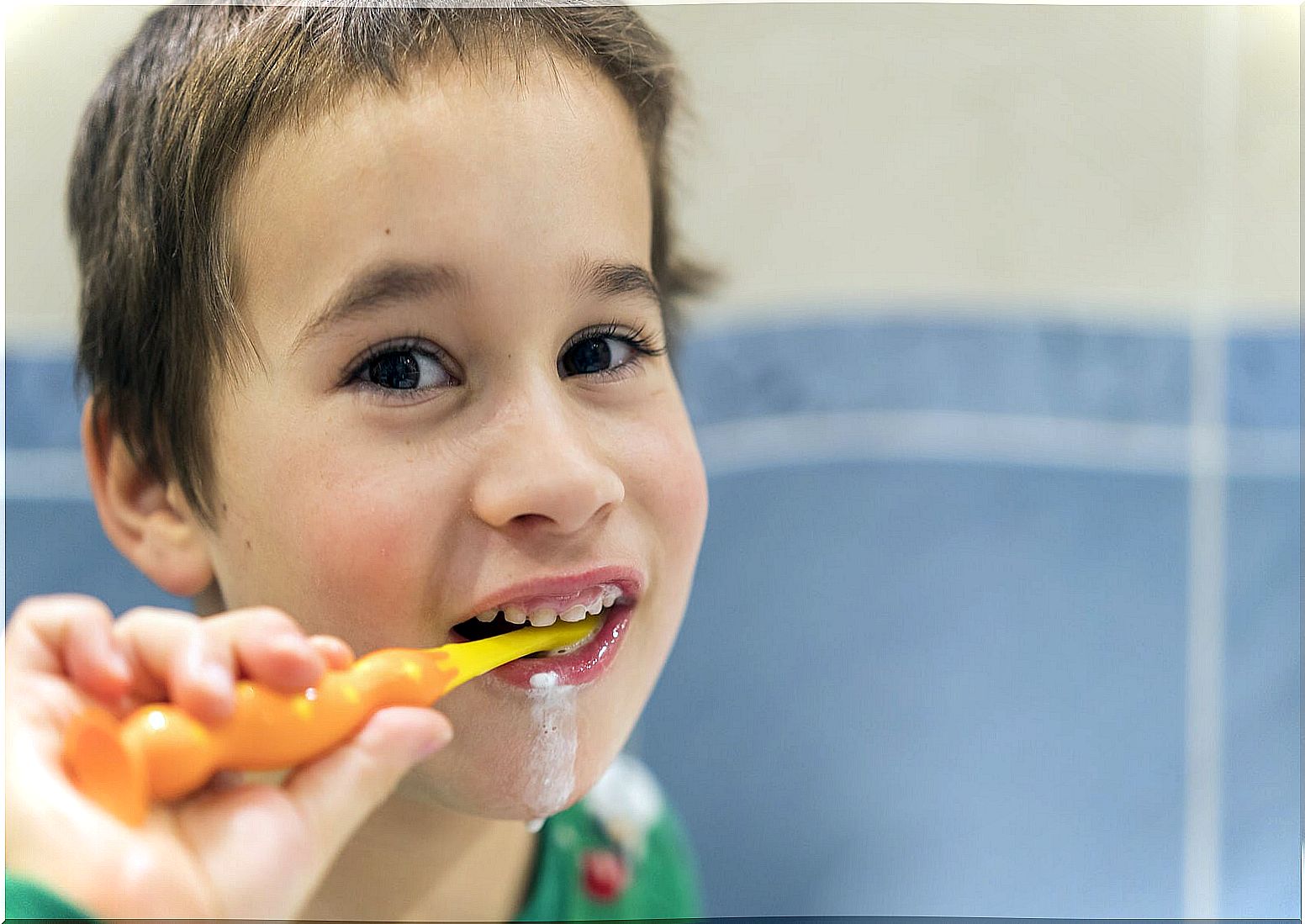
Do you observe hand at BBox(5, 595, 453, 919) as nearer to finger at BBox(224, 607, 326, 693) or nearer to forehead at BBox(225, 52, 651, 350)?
finger at BBox(224, 607, 326, 693)

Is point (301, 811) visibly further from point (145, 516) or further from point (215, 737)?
point (145, 516)

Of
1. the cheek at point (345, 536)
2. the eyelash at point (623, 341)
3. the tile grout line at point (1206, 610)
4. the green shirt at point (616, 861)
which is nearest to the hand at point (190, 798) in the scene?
the cheek at point (345, 536)

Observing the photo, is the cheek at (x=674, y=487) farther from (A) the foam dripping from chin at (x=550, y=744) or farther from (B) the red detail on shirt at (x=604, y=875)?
(B) the red detail on shirt at (x=604, y=875)

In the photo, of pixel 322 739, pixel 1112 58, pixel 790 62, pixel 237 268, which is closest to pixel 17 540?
pixel 237 268

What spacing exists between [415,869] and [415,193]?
381 millimetres

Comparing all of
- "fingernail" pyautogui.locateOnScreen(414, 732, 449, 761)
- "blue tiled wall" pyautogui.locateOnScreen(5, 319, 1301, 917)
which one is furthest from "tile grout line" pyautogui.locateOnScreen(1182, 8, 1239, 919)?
"fingernail" pyautogui.locateOnScreen(414, 732, 449, 761)

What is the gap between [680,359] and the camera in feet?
2.49

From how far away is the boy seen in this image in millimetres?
508

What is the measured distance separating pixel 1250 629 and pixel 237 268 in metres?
0.66

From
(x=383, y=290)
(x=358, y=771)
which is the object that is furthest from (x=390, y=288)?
(x=358, y=771)

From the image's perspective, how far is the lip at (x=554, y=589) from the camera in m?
0.52

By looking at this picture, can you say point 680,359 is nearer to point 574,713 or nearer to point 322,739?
point 574,713

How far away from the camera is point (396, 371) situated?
52 centimetres

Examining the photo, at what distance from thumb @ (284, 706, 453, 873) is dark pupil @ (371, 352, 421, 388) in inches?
6.5
